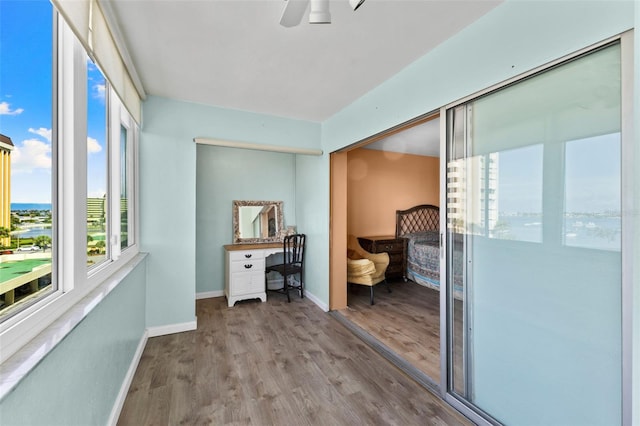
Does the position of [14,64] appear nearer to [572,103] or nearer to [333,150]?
[572,103]

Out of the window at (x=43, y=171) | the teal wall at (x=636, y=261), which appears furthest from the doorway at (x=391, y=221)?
the window at (x=43, y=171)

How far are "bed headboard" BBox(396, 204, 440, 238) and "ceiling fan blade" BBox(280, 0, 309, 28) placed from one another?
4517mm

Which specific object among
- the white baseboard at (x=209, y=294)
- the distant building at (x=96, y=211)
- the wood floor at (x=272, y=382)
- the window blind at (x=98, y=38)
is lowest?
the wood floor at (x=272, y=382)

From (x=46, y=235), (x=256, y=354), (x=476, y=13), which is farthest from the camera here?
(x=256, y=354)

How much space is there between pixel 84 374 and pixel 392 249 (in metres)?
4.22

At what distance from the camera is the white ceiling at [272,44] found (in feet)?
5.41

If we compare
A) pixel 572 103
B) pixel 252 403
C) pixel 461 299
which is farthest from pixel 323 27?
pixel 252 403

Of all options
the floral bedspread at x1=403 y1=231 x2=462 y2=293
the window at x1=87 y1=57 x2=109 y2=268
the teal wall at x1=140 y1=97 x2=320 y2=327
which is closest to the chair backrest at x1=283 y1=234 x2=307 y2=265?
the teal wall at x1=140 y1=97 x2=320 y2=327

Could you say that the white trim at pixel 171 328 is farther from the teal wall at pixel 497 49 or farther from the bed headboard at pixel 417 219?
the bed headboard at pixel 417 219

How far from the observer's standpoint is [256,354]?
2.54 metres

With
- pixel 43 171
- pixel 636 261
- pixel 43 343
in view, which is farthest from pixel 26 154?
pixel 636 261

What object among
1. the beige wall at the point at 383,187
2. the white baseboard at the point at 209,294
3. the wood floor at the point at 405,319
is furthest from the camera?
the beige wall at the point at 383,187

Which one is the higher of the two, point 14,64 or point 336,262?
point 14,64

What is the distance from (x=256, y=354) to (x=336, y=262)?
153 centimetres
